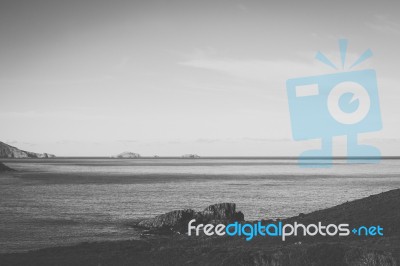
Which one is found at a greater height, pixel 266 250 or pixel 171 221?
pixel 266 250

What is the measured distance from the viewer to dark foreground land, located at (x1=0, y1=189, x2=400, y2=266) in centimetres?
2558

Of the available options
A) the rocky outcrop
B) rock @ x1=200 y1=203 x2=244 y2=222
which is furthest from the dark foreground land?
the rocky outcrop

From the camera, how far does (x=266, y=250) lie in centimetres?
2867

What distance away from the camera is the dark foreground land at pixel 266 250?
83.9 ft

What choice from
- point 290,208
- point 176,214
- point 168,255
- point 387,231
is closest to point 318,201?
point 290,208

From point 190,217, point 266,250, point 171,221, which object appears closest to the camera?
point 266,250

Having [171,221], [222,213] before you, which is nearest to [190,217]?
[171,221]

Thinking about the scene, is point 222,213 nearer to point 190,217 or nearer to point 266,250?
point 190,217

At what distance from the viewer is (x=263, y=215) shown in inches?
2469

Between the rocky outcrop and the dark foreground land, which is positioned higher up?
the dark foreground land

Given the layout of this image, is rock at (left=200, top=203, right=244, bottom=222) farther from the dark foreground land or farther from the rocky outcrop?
the dark foreground land

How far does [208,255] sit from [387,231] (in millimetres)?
13808

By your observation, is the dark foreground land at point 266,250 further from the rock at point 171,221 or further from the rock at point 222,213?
the rock at point 171,221

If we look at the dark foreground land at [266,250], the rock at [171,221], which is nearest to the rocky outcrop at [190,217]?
the rock at [171,221]
